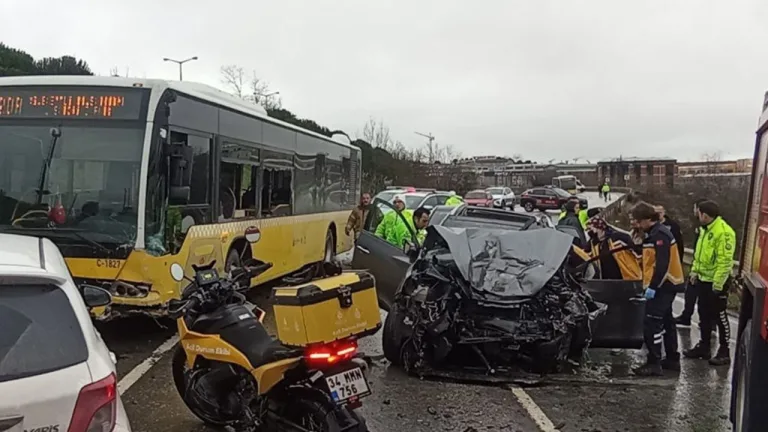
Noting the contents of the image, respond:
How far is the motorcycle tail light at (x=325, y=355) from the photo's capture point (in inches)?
177

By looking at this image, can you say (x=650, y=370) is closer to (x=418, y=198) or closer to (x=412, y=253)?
(x=412, y=253)

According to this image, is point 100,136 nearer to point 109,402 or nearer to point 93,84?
point 93,84

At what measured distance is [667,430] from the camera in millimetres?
5922

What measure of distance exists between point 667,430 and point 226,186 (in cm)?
615

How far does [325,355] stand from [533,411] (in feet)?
8.20

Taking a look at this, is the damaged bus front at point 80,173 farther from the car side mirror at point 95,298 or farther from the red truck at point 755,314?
the red truck at point 755,314

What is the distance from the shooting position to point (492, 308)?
7.11m

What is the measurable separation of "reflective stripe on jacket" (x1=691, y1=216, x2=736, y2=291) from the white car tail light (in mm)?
6907

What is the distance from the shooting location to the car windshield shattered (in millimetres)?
7055

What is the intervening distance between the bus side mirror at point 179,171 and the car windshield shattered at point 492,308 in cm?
264

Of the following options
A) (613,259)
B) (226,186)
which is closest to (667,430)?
(613,259)

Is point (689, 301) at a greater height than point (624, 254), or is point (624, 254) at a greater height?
point (624, 254)

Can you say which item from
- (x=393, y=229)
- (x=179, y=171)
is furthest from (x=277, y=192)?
(x=179, y=171)

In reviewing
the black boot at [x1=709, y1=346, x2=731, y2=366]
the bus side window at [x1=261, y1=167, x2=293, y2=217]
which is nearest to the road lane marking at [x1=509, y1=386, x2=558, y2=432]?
the black boot at [x1=709, y1=346, x2=731, y2=366]
